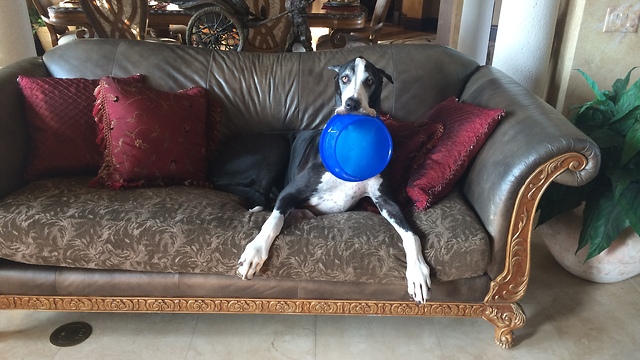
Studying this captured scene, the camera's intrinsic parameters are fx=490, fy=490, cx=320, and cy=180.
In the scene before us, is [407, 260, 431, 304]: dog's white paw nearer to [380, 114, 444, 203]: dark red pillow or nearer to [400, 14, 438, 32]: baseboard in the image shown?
[380, 114, 444, 203]: dark red pillow

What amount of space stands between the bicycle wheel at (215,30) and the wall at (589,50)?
189cm

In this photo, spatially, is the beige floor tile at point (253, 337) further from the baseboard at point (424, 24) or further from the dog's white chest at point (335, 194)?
the baseboard at point (424, 24)

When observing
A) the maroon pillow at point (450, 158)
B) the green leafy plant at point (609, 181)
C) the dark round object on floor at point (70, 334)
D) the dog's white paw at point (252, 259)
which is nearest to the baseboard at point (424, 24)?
the green leafy plant at point (609, 181)

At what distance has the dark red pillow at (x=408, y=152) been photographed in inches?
77.6

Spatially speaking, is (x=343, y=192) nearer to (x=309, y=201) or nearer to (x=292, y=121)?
(x=309, y=201)

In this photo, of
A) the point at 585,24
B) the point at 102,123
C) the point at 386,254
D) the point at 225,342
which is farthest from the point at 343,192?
the point at 585,24

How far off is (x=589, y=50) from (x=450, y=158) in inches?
49.4

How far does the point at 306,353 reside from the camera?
1.85m

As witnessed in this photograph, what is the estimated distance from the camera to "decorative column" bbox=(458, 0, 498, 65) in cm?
404

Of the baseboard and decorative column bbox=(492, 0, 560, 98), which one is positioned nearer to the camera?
decorative column bbox=(492, 0, 560, 98)

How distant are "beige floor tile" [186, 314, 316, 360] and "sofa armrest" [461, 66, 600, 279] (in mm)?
760

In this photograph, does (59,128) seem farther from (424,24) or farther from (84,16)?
(424,24)

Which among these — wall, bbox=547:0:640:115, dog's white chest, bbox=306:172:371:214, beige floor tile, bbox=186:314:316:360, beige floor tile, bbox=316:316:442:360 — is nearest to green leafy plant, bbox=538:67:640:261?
wall, bbox=547:0:640:115

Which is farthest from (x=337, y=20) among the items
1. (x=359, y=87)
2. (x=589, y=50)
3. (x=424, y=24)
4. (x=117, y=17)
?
(x=424, y=24)
